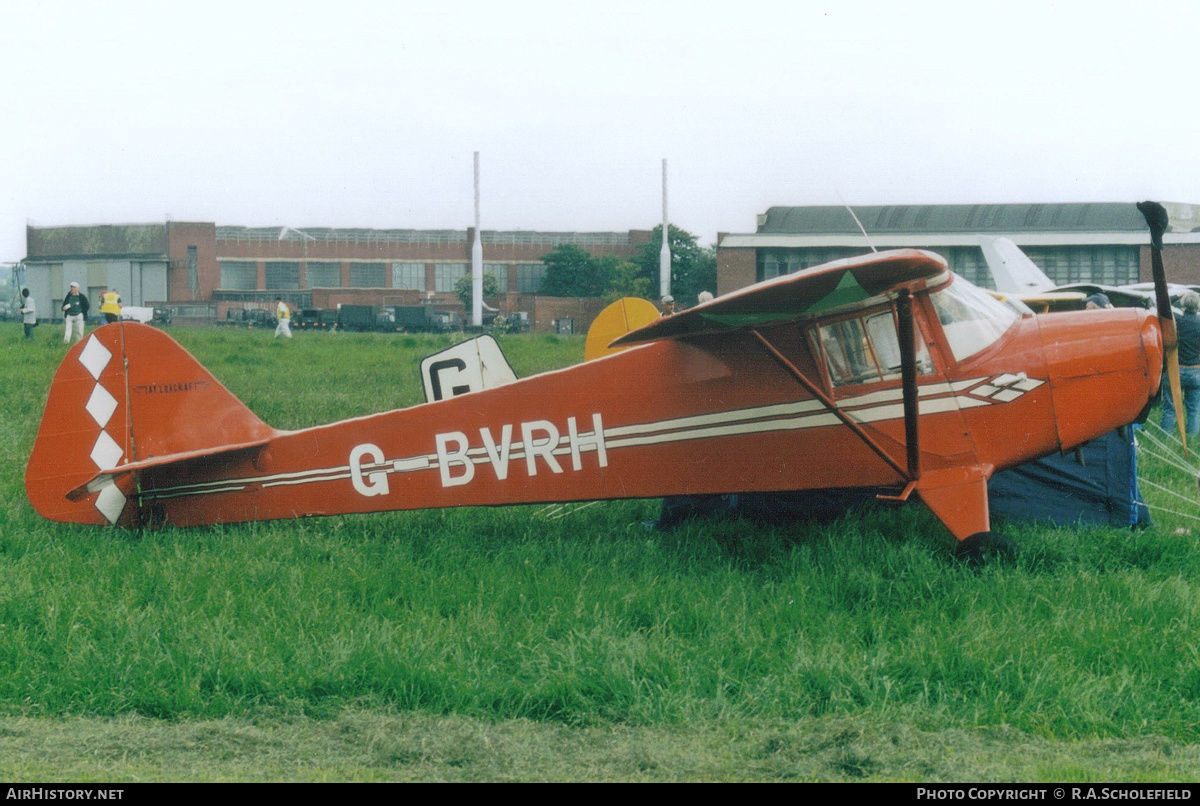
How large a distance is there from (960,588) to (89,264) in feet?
305

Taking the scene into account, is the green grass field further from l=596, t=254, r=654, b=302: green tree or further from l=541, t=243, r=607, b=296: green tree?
l=541, t=243, r=607, b=296: green tree

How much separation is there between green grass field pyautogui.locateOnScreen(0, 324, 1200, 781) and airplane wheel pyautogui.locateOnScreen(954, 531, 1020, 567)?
9 cm

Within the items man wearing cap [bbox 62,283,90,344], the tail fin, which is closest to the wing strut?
the tail fin

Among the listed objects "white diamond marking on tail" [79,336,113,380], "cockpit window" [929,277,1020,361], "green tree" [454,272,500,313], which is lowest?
"white diamond marking on tail" [79,336,113,380]

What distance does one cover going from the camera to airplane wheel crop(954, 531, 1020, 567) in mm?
6281

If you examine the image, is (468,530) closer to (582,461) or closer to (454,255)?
(582,461)

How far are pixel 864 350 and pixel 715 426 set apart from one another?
3.51ft

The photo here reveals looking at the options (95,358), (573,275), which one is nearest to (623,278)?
(573,275)

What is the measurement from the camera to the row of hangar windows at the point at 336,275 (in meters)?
89.5

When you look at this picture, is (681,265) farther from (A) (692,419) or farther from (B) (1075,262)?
(A) (692,419)

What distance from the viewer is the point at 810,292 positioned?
5.87m

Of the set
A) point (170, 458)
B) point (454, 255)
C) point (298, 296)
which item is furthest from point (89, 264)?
point (170, 458)

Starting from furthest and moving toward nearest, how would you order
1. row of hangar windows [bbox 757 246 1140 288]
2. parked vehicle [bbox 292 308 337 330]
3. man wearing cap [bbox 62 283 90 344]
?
parked vehicle [bbox 292 308 337 330]
row of hangar windows [bbox 757 246 1140 288]
man wearing cap [bbox 62 283 90 344]

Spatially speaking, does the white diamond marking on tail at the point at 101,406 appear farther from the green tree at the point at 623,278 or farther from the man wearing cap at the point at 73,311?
the green tree at the point at 623,278
